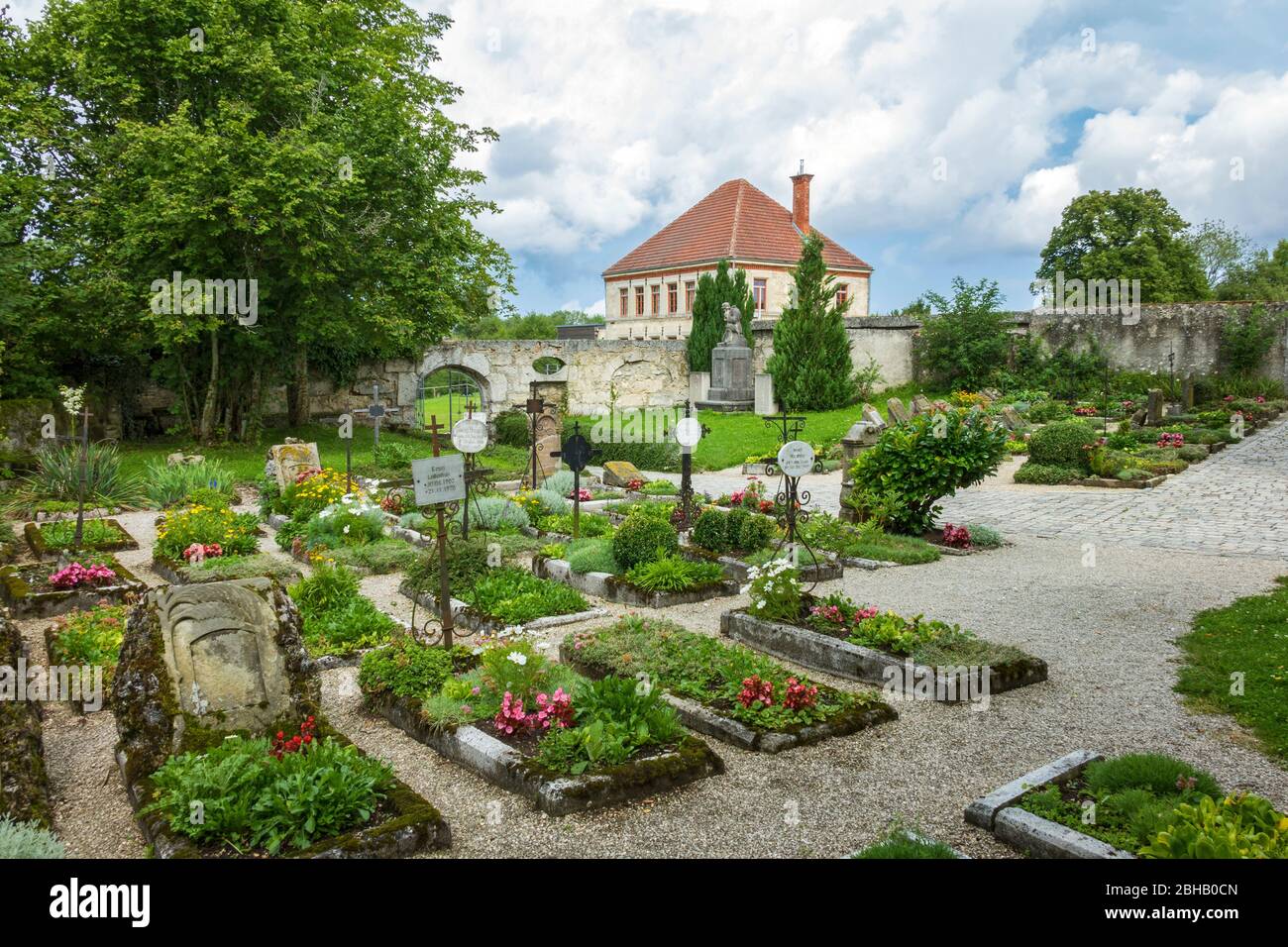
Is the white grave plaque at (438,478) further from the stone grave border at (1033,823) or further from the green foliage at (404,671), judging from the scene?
the stone grave border at (1033,823)

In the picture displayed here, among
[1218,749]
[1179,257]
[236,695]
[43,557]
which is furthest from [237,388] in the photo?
[1179,257]

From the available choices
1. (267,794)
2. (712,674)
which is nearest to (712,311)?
(712,674)

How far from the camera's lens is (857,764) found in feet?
16.7

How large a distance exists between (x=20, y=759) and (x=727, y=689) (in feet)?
12.8

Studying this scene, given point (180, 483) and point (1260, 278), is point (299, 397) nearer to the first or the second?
point (180, 483)

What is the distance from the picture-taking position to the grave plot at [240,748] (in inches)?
158

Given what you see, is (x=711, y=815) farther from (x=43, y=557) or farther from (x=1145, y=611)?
(x=43, y=557)

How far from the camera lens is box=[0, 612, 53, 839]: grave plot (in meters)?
4.30

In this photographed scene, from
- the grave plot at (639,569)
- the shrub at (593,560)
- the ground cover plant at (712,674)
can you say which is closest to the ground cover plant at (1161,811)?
the ground cover plant at (712,674)

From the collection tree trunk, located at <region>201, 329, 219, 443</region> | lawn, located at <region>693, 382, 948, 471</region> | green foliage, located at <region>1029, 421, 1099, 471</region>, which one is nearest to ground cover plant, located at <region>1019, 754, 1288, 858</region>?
green foliage, located at <region>1029, 421, 1099, 471</region>

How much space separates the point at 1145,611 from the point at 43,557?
1126 cm

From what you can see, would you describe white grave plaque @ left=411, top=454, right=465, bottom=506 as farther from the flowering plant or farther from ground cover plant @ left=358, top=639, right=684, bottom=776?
the flowering plant

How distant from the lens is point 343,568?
809cm
